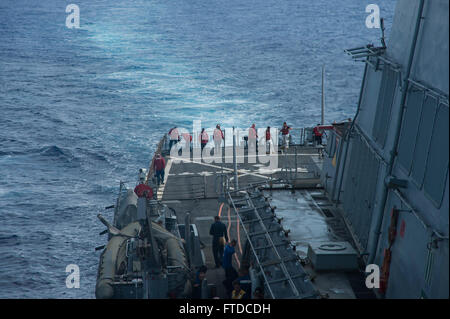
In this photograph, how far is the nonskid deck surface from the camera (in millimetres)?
15826

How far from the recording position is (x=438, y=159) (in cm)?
1150

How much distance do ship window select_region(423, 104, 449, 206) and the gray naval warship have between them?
25 mm

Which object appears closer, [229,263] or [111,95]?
[229,263]

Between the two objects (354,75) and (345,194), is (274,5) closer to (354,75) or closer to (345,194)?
(354,75)

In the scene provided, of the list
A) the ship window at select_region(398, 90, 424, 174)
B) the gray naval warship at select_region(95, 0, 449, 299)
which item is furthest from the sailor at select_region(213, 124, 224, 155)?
the ship window at select_region(398, 90, 424, 174)

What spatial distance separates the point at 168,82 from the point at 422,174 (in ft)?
189

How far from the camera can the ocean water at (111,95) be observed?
35875mm

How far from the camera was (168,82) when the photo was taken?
6812 centimetres

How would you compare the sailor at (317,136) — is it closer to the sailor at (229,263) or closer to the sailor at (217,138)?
the sailor at (217,138)

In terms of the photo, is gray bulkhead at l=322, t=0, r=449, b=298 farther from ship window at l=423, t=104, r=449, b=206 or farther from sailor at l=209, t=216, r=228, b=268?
sailor at l=209, t=216, r=228, b=268

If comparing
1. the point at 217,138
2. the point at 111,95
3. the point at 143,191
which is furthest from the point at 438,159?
the point at 111,95

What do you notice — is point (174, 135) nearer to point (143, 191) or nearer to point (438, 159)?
point (143, 191)

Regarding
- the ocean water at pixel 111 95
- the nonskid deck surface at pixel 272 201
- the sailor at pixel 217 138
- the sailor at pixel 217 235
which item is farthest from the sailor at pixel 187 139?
the sailor at pixel 217 235

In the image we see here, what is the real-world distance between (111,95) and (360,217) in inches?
2096
